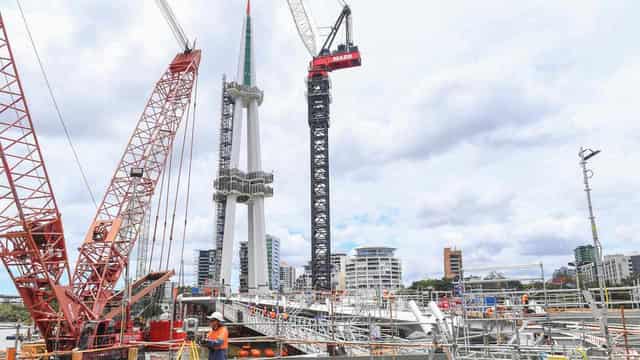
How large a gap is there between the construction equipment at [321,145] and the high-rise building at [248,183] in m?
8.19

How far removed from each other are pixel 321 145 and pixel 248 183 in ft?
46.3

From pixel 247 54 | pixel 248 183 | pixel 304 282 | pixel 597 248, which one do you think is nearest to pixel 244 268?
pixel 304 282

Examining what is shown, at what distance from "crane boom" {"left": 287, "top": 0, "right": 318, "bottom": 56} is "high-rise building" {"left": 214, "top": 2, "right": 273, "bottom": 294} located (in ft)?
48.0

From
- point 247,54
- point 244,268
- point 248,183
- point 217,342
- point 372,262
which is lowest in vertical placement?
point 217,342

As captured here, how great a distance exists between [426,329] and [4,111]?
26732 mm

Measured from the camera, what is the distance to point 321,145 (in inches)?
3258

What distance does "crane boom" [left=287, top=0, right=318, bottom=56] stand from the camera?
96.6 metres

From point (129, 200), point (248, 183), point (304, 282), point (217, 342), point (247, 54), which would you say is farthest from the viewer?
point (304, 282)

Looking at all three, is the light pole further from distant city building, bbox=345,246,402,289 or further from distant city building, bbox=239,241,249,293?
distant city building, bbox=345,246,402,289

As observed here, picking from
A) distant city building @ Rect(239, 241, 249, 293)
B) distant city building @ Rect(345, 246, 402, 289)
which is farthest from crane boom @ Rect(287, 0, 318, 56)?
distant city building @ Rect(345, 246, 402, 289)

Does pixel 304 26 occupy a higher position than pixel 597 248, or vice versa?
pixel 304 26

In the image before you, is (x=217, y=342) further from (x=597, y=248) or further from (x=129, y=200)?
(x=129, y=200)

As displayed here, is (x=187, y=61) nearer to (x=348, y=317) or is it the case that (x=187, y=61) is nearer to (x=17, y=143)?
(x=17, y=143)

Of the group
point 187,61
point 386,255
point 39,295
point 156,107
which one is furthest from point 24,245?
point 386,255
